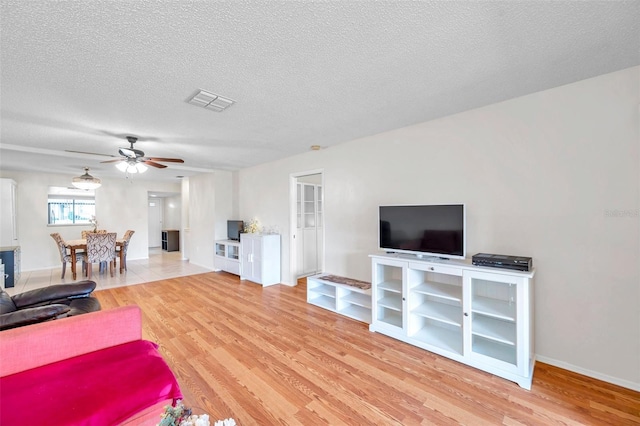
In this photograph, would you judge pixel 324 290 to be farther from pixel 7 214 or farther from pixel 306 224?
pixel 7 214

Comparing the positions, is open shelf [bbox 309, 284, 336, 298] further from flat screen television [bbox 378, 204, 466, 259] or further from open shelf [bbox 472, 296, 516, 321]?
open shelf [bbox 472, 296, 516, 321]

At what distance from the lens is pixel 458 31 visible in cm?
157

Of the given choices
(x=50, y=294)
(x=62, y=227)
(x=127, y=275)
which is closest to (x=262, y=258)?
(x=50, y=294)

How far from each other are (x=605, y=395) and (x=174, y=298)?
502 centimetres

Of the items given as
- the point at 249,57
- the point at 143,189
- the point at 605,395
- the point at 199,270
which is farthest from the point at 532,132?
the point at 143,189

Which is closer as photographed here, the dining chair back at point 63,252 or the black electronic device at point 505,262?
the black electronic device at point 505,262

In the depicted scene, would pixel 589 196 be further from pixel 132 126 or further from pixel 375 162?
pixel 132 126

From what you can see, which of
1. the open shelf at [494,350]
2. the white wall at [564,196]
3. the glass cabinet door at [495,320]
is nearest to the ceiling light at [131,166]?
the white wall at [564,196]

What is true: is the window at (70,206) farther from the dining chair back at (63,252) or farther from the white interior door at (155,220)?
the white interior door at (155,220)

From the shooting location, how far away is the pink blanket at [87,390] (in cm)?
117

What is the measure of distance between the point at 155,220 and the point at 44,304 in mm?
8664

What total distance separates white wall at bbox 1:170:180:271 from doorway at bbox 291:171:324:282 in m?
5.41

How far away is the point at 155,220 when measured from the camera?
10.2m

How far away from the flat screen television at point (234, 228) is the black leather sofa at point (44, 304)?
117 inches
